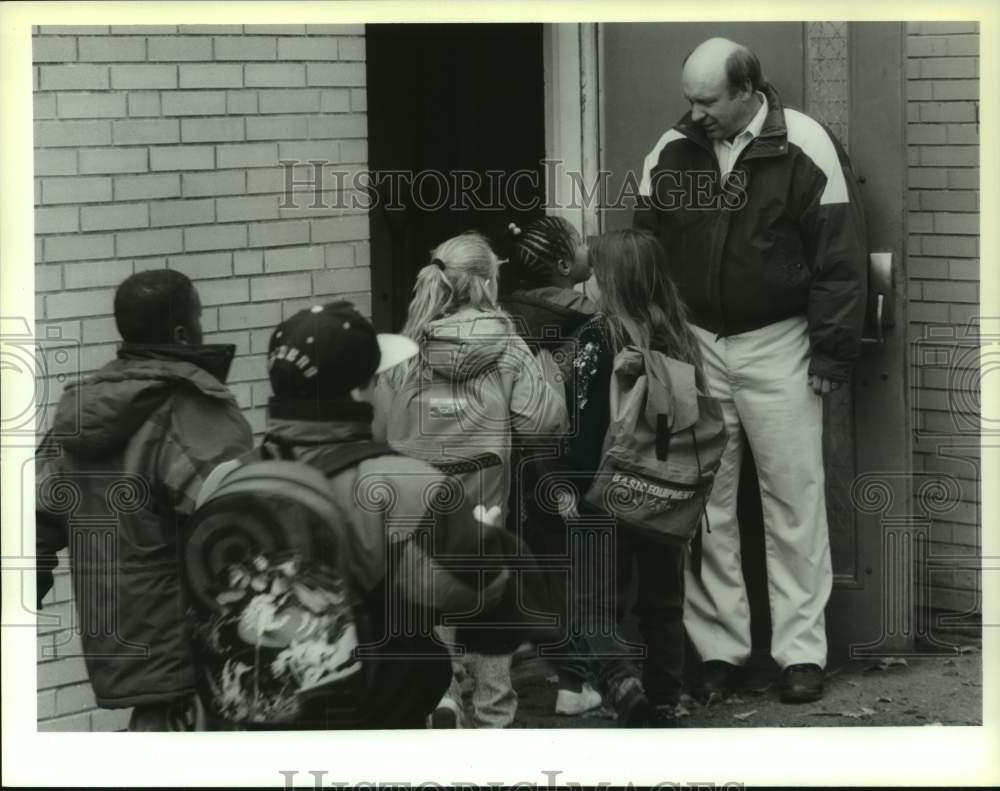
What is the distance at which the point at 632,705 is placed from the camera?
8.02m

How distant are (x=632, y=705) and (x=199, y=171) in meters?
2.49

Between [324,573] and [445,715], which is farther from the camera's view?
[445,715]

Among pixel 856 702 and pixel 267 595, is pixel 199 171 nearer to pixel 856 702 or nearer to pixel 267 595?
pixel 267 595

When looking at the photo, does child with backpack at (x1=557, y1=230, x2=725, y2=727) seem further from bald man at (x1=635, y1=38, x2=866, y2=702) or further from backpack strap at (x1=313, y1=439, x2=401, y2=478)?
backpack strap at (x1=313, y1=439, x2=401, y2=478)

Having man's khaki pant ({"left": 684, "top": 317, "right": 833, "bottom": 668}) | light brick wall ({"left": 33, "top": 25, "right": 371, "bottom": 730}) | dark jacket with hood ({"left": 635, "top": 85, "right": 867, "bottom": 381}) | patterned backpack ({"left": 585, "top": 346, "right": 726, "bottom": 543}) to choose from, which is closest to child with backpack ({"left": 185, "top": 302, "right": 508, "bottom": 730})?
light brick wall ({"left": 33, "top": 25, "right": 371, "bottom": 730})

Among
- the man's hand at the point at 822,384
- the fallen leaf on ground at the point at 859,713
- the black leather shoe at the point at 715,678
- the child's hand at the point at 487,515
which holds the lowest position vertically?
the fallen leaf on ground at the point at 859,713

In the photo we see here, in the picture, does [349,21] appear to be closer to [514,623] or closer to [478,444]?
[478,444]

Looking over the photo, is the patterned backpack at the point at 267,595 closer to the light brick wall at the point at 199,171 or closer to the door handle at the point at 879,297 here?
the light brick wall at the point at 199,171

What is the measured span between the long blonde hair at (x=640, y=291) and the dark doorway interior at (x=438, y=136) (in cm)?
32

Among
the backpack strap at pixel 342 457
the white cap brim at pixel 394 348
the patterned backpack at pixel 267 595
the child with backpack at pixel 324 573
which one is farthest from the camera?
the white cap brim at pixel 394 348

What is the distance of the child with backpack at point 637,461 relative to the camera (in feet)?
25.9

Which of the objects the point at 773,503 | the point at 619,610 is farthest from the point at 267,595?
the point at 773,503

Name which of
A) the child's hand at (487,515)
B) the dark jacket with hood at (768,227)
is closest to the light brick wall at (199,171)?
the child's hand at (487,515)

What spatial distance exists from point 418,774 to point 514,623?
2.17 feet
